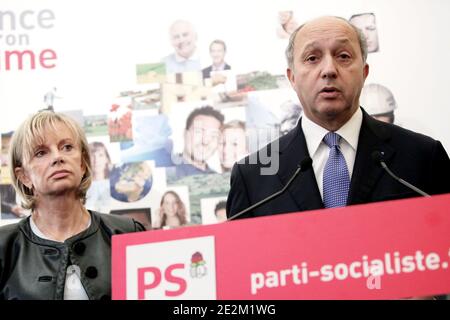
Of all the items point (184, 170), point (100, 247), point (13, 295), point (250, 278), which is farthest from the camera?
point (184, 170)

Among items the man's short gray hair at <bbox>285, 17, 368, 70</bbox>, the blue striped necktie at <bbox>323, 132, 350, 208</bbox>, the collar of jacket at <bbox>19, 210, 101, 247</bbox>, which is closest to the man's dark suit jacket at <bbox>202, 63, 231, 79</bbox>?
the man's short gray hair at <bbox>285, 17, 368, 70</bbox>

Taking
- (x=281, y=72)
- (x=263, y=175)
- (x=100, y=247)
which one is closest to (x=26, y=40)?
(x=281, y=72)

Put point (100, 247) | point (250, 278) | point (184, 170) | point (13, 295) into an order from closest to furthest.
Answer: point (250, 278) → point (13, 295) → point (100, 247) → point (184, 170)

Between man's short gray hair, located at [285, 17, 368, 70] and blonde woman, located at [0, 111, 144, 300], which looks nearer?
blonde woman, located at [0, 111, 144, 300]

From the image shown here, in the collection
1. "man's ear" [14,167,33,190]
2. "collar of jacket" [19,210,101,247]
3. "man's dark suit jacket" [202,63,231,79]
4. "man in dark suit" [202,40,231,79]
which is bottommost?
"collar of jacket" [19,210,101,247]

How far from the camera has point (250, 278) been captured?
90 cm

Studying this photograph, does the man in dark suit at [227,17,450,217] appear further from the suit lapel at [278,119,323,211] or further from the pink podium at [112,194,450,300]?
the pink podium at [112,194,450,300]

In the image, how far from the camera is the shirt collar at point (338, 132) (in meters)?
1.47

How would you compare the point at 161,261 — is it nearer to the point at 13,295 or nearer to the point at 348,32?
the point at 13,295

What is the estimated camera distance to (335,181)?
1.38m

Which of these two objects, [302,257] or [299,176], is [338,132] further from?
[302,257]

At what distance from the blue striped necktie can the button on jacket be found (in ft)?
2.08

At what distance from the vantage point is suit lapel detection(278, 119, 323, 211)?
4.45ft

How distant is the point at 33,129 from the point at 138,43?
103 centimetres
